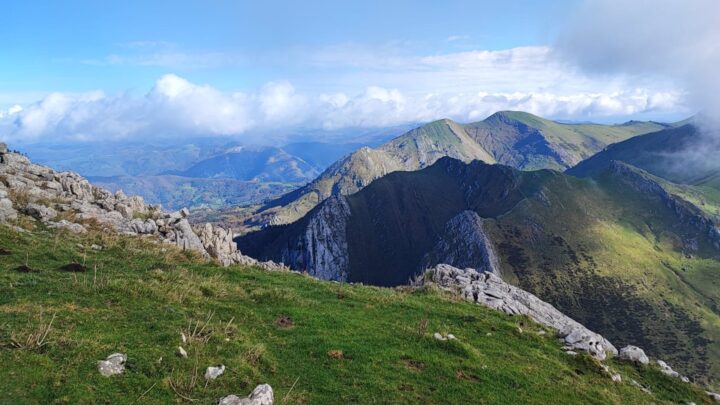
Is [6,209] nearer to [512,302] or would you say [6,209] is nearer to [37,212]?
[37,212]

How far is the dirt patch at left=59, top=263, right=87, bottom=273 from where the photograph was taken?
26.0 m

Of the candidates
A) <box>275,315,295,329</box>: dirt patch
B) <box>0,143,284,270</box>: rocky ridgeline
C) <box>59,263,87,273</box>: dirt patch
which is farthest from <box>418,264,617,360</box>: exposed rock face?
<box>59,263,87,273</box>: dirt patch

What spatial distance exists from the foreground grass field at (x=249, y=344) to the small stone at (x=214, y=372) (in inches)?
9.3

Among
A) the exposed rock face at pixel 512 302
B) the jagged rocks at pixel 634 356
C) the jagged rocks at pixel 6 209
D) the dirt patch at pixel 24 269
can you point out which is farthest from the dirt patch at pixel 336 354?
the jagged rocks at pixel 6 209

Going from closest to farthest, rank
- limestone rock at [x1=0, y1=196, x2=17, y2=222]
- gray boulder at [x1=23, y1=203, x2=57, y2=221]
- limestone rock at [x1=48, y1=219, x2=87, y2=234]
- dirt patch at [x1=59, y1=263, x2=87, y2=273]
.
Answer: dirt patch at [x1=59, y1=263, x2=87, y2=273]
limestone rock at [x1=0, y1=196, x2=17, y2=222]
limestone rock at [x1=48, y1=219, x2=87, y2=234]
gray boulder at [x1=23, y1=203, x2=57, y2=221]

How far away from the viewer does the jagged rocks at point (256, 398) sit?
14.2 meters

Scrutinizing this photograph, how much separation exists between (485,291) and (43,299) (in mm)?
33746

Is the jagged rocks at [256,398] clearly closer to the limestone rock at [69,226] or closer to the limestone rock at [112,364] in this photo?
the limestone rock at [112,364]

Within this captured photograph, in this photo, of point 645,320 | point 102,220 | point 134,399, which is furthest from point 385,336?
point 645,320

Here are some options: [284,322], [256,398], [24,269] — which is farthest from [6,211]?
[256,398]

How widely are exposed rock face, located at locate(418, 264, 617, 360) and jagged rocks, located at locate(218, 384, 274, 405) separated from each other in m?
19.5

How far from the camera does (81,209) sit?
40.3 metres

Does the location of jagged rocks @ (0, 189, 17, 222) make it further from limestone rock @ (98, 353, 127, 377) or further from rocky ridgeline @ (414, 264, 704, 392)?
rocky ridgeline @ (414, 264, 704, 392)

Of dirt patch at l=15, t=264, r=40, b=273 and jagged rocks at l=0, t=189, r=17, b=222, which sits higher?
jagged rocks at l=0, t=189, r=17, b=222
